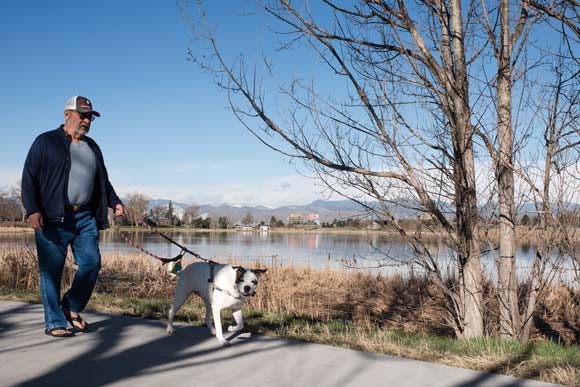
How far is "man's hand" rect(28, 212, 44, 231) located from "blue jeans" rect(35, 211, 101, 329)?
0.49 feet

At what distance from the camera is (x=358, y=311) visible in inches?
477

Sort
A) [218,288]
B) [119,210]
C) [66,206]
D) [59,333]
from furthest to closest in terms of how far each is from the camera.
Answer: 1. [119,210]
2. [66,206]
3. [218,288]
4. [59,333]

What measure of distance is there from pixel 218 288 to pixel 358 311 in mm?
7052

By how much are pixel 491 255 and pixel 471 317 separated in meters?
0.84

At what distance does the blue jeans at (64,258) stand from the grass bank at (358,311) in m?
1.38

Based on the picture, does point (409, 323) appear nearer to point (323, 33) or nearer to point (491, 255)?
point (491, 255)

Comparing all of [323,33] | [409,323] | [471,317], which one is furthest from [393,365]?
[409,323]

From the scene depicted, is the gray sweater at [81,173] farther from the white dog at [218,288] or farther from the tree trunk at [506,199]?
the tree trunk at [506,199]

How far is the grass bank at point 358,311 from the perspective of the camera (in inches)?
204

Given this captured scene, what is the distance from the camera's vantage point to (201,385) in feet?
12.8

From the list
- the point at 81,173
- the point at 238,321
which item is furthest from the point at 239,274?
the point at 81,173

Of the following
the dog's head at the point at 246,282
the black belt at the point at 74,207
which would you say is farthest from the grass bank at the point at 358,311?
the black belt at the point at 74,207

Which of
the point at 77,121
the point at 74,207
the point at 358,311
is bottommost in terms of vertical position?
the point at 358,311

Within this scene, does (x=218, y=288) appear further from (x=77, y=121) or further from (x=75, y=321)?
(x=77, y=121)
